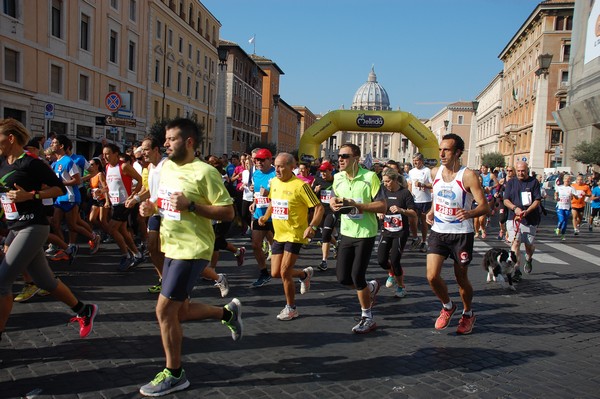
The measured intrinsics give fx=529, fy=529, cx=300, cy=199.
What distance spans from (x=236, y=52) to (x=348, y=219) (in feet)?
A: 196

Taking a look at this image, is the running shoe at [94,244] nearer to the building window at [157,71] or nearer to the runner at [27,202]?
the runner at [27,202]

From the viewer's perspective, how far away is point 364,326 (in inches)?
212

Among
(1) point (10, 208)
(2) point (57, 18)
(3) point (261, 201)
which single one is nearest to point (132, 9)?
(2) point (57, 18)

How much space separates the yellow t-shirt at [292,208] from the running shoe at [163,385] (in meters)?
2.50

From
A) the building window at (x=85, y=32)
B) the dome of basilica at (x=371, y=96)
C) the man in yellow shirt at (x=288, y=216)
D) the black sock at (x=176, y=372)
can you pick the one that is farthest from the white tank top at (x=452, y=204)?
the dome of basilica at (x=371, y=96)

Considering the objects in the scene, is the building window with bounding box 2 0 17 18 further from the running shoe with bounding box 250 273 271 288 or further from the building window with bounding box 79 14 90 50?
the running shoe with bounding box 250 273 271 288

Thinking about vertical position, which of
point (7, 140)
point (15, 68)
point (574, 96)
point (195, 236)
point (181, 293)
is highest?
point (574, 96)

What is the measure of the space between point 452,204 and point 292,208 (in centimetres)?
180

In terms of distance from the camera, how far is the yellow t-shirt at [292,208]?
603 cm

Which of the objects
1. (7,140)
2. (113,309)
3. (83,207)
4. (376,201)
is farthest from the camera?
(83,207)

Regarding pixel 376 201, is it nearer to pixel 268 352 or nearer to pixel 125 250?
pixel 268 352

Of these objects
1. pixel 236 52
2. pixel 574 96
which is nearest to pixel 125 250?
pixel 574 96

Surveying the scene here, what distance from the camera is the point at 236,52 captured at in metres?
62.1

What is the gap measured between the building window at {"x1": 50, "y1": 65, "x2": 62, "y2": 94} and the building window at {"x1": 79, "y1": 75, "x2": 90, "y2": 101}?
199 centimetres
